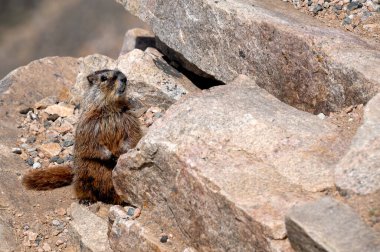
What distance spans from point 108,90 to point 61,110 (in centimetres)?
168

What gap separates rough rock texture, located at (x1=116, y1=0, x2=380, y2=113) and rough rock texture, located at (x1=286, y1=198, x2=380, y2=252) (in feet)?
5.51

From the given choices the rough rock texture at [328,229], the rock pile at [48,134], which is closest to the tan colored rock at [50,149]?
the rock pile at [48,134]

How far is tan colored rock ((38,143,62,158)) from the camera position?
816 centimetres

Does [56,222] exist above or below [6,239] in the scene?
above

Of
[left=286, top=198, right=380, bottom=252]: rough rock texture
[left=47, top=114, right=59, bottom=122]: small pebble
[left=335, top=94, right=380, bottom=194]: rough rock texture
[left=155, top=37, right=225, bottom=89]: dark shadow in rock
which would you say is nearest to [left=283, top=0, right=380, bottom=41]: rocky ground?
[left=155, top=37, right=225, bottom=89]: dark shadow in rock

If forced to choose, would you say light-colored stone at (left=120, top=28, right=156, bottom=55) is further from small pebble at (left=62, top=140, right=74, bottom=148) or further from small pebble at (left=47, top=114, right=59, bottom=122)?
small pebble at (left=62, top=140, right=74, bottom=148)

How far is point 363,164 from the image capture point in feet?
16.8

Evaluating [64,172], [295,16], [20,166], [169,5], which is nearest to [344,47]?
[295,16]

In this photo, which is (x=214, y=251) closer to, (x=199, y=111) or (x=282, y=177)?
(x=282, y=177)

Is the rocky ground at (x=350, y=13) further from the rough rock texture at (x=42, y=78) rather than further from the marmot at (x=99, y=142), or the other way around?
the rough rock texture at (x=42, y=78)

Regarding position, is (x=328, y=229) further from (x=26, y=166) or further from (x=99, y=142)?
(x=26, y=166)

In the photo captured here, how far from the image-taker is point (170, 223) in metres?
5.84

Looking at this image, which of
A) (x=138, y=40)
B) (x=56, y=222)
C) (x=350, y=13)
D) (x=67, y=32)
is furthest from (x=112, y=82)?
(x=67, y=32)

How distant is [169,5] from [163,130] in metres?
2.62
